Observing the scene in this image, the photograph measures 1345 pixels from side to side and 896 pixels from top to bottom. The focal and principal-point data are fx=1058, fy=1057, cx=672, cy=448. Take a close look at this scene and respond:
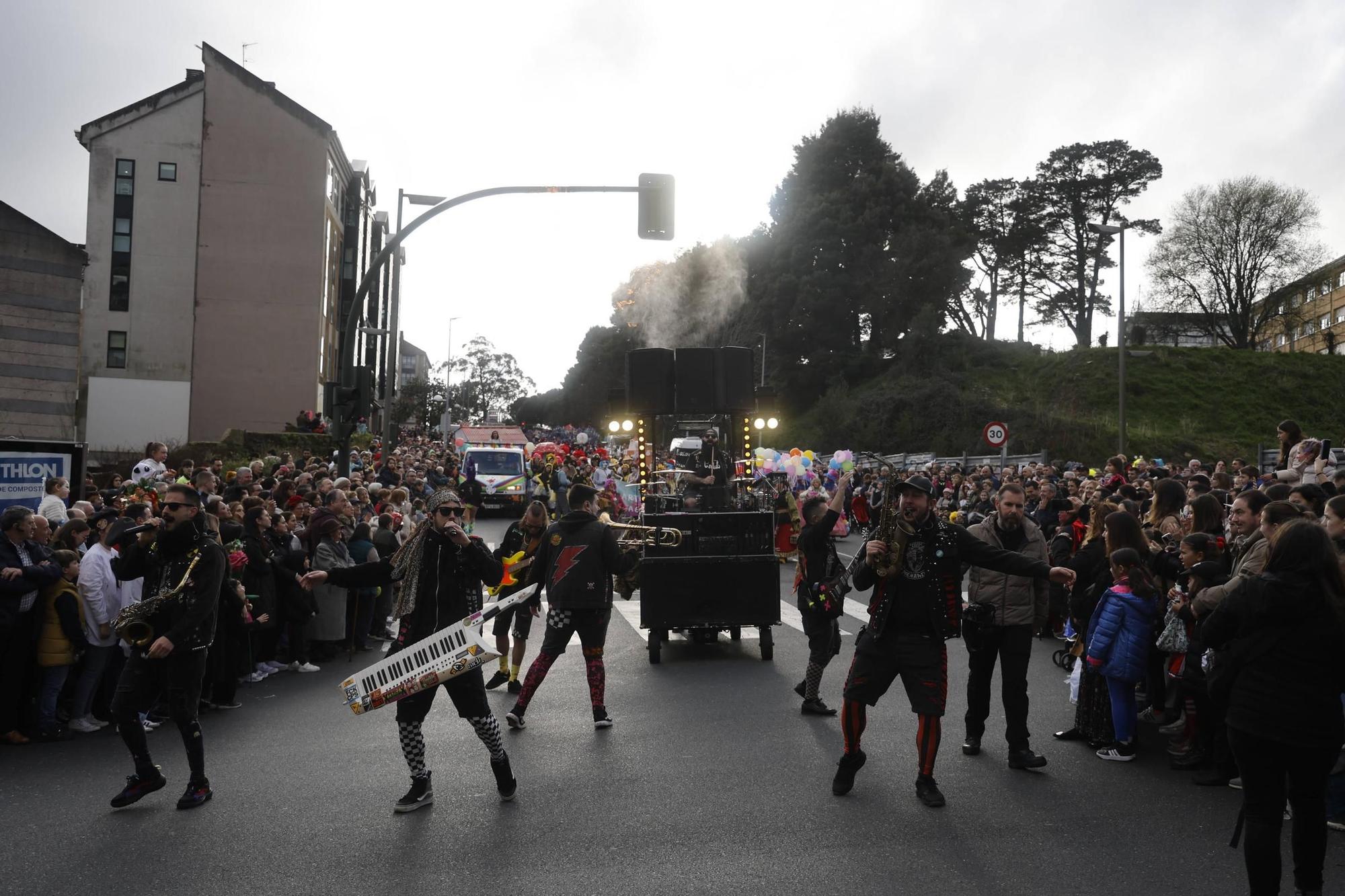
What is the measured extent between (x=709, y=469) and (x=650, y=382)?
1398 mm

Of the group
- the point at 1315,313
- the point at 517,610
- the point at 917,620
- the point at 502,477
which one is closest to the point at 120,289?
the point at 502,477

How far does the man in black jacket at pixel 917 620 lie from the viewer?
5934mm

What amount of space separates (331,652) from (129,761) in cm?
420

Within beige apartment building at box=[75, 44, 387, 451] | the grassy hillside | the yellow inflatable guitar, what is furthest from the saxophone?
beige apartment building at box=[75, 44, 387, 451]

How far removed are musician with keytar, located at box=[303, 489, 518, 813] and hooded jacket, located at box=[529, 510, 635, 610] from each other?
153 cm

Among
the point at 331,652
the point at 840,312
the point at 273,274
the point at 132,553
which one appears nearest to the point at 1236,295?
the point at 840,312

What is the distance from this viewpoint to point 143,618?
19.4 feet

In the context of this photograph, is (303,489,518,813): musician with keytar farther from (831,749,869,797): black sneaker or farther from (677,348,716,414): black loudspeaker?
(677,348,716,414): black loudspeaker

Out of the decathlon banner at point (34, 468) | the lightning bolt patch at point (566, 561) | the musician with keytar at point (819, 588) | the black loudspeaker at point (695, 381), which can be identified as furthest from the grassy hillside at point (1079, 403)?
the decathlon banner at point (34, 468)

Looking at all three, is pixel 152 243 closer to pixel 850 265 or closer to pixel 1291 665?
pixel 850 265

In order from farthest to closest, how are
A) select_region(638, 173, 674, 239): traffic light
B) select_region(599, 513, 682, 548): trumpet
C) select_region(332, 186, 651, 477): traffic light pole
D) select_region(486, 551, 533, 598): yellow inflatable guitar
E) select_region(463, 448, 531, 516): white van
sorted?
select_region(463, 448, 531, 516): white van → select_region(638, 173, 674, 239): traffic light → select_region(332, 186, 651, 477): traffic light pole → select_region(486, 551, 533, 598): yellow inflatable guitar → select_region(599, 513, 682, 548): trumpet

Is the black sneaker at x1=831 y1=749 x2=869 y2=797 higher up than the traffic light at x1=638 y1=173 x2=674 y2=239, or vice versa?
the traffic light at x1=638 y1=173 x2=674 y2=239

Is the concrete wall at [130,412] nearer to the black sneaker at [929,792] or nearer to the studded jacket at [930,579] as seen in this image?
the studded jacket at [930,579]

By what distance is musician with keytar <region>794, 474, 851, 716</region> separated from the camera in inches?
324
